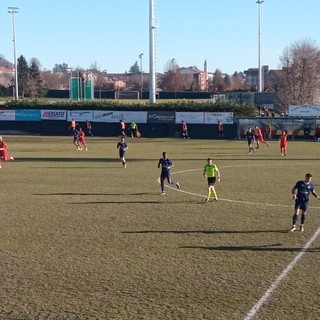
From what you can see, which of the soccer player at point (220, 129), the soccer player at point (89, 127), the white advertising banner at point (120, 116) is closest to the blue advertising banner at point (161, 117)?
the white advertising banner at point (120, 116)

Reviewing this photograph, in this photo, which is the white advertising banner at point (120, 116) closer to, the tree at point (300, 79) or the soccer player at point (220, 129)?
the soccer player at point (220, 129)

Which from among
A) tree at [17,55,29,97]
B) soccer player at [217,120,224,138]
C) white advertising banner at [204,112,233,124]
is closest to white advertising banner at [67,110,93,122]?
white advertising banner at [204,112,233,124]

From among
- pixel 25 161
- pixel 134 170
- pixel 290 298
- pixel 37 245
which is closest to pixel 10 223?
pixel 37 245

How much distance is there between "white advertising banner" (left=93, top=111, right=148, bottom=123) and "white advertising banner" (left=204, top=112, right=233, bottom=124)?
6.30 m

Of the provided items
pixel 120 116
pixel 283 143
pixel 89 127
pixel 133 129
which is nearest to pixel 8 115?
pixel 89 127

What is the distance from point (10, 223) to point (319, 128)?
128 ft

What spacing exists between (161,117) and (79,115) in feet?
30.4

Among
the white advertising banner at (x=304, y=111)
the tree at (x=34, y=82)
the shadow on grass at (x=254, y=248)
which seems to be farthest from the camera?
the tree at (x=34, y=82)

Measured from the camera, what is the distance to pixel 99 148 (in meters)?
43.8

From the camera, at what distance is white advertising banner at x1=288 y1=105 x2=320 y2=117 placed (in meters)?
55.1

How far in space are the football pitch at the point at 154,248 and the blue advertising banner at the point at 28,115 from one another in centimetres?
3216

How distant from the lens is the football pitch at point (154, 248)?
10625 mm

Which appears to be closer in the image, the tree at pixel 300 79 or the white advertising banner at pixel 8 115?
Answer: the white advertising banner at pixel 8 115

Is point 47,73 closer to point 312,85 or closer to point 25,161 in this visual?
point 312,85
